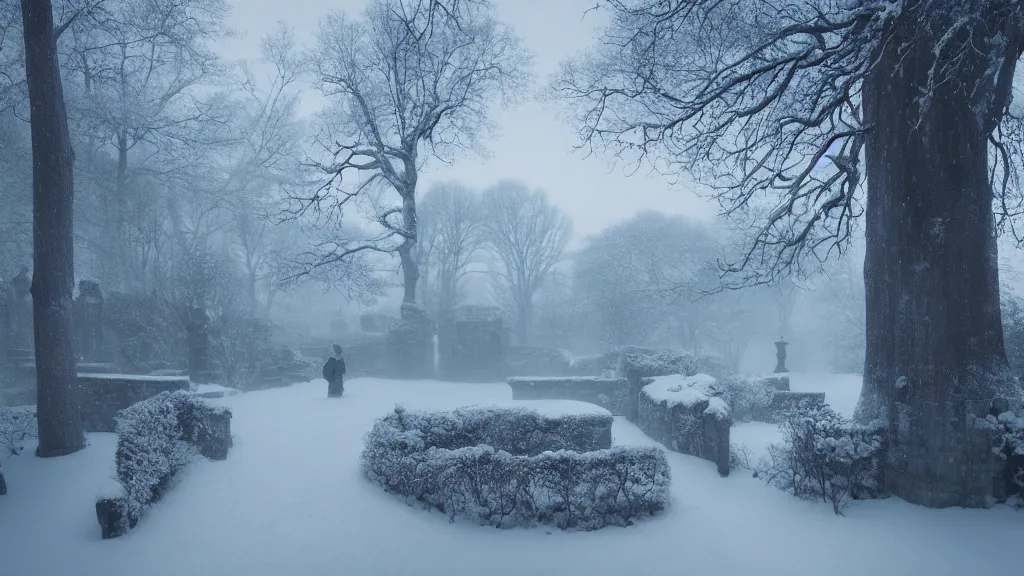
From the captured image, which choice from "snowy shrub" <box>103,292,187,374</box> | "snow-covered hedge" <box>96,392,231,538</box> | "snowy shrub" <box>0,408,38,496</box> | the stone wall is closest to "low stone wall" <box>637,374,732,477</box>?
the stone wall

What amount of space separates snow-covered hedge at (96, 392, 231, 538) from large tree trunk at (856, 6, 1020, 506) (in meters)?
8.90

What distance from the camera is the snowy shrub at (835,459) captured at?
6.24 meters

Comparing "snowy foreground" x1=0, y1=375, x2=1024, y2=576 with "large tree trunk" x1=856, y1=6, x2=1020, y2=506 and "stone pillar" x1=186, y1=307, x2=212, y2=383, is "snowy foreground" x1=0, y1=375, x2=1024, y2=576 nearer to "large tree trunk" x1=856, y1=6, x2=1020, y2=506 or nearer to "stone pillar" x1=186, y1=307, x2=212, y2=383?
"large tree trunk" x1=856, y1=6, x2=1020, y2=506

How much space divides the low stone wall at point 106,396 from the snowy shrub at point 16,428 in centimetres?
83

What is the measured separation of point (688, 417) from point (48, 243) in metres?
11.1

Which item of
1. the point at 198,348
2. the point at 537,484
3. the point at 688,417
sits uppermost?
the point at 198,348

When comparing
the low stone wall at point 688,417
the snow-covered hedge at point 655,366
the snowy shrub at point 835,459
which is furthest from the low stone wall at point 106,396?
the snowy shrub at point 835,459

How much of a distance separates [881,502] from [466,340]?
14.6 metres

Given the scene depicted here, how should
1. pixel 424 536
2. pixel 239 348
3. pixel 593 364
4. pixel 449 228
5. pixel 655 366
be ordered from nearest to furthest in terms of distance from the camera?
1. pixel 424 536
2. pixel 655 366
3. pixel 239 348
4. pixel 593 364
5. pixel 449 228

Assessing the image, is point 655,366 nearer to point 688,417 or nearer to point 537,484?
point 688,417

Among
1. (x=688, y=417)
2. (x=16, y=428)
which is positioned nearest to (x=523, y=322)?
(x=688, y=417)

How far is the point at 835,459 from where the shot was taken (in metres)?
6.26

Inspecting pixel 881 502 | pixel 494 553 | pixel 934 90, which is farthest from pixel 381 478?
pixel 934 90

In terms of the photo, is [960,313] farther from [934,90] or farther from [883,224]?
[934,90]
